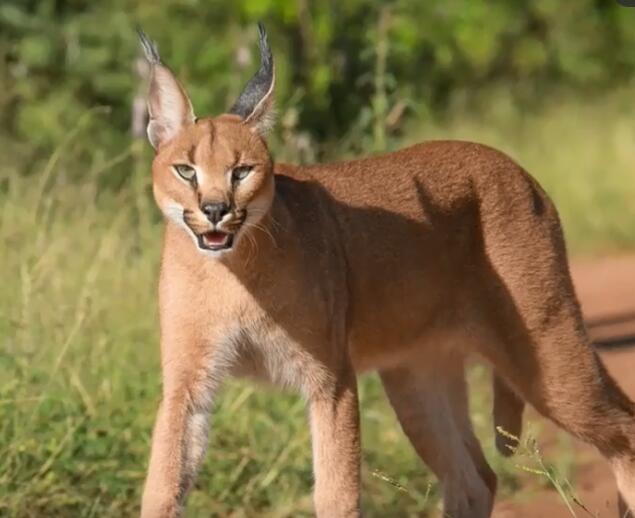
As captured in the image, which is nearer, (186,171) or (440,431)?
(186,171)

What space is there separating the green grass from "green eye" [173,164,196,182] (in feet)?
3.21

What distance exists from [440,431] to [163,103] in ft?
6.41

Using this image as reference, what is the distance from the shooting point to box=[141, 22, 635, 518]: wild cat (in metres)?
6.30

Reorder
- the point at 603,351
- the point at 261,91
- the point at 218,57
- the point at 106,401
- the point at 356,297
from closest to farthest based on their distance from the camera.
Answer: the point at 261,91, the point at 356,297, the point at 106,401, the point at 603,351, the point at 218,57

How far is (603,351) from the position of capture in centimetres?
1080

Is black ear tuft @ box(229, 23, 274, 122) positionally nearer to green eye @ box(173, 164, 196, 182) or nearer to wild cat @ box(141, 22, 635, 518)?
wild cat @ box(141, 22, 635, 518)

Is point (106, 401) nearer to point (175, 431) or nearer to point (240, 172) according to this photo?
point (175, 431)

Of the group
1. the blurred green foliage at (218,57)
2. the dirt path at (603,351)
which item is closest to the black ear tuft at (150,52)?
the dirt path at (603,351)

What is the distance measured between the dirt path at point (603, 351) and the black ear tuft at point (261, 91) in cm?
172

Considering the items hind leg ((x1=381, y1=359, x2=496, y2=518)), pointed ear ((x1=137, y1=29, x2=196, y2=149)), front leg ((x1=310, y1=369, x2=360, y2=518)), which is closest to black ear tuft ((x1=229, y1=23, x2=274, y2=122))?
pointed ear ((x1=137, y1=29, x2=196, y2=149))

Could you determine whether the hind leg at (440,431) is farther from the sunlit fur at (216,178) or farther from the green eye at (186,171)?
the green eye at (186,171)

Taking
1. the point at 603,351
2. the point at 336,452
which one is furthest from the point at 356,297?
the point at 603,351

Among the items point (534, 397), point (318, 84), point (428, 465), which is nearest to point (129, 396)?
point (428, 465)

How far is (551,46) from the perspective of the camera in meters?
19.9
